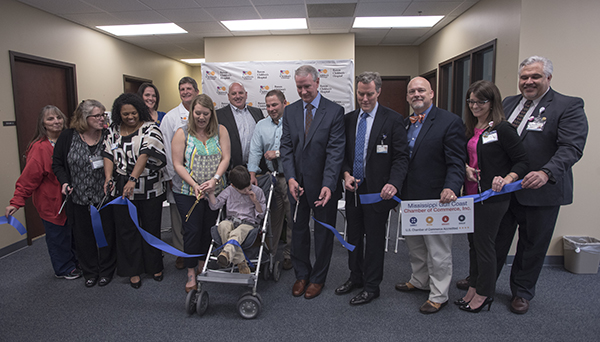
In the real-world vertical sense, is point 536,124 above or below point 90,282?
above

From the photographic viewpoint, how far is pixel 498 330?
238 cm

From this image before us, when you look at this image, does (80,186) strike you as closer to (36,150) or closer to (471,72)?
(36,150)

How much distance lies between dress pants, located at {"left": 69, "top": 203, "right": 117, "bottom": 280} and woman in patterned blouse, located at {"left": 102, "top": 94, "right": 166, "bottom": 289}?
0.48 ft

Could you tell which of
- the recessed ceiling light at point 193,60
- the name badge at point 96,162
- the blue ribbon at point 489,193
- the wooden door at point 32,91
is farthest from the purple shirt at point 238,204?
the recessed ceiling light at point 193,60

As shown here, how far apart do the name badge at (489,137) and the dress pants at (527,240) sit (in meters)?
0.56

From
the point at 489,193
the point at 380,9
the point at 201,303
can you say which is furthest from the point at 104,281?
the point at 380,9

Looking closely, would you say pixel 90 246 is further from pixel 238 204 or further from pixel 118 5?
pixel 118 5

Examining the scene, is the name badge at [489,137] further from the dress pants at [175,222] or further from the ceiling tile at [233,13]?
the ceiling tile at [233,13]

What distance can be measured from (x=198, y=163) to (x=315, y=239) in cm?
116

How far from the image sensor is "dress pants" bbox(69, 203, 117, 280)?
3.20 metres

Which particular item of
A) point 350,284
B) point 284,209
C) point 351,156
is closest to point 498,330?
point 350,284

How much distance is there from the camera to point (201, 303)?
8.50 feet

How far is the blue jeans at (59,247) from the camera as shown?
333cm

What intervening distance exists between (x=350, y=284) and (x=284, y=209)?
102cm
